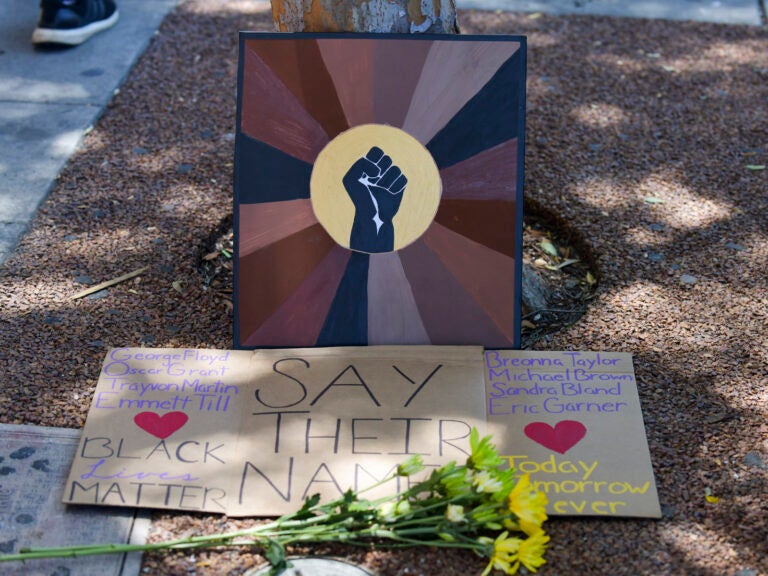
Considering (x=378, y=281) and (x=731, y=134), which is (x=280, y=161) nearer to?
(x=378, y=281)

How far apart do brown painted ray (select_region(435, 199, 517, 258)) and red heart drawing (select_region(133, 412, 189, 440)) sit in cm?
89

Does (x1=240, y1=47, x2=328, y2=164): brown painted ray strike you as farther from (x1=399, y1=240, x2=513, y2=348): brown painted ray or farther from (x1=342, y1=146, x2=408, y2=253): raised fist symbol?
(x1=399, y1=240, x2=513, y2=348): brown painted ray

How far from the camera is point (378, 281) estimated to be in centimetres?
257

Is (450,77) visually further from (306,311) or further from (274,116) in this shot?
(306,311)

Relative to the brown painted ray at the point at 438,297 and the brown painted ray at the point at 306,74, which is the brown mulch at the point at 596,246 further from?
the brown painted ray at the point at 306,74

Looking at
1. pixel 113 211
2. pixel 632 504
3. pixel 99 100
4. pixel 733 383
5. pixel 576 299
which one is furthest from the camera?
pixel 99 100

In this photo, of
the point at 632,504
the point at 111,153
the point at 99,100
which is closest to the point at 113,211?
the point at 111,153

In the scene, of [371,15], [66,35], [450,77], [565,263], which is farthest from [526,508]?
[66,35]

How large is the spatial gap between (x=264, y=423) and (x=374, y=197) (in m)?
0.70

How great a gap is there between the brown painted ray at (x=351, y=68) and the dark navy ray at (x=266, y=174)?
8.8 inches

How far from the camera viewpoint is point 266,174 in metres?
2.55

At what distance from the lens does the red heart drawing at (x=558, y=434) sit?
7.55 ft

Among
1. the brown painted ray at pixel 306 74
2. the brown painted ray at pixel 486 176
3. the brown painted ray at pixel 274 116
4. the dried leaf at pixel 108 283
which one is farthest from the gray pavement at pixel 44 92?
the brown painted ray at pixel 486 176

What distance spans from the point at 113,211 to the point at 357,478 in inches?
61.5
